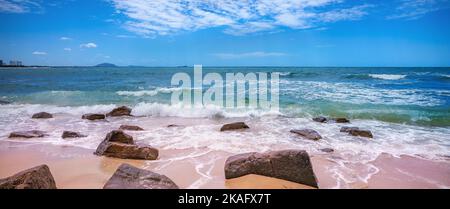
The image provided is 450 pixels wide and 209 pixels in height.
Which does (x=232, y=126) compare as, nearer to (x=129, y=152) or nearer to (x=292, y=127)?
(x=292, y=127)

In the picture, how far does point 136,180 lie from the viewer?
350 cm

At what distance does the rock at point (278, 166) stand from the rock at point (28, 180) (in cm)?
237

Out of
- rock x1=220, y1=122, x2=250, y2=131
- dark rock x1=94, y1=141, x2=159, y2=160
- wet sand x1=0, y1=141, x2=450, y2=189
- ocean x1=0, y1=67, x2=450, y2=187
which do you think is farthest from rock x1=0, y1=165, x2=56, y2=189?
rock x1=220, y1=122, x2=250, y2=131

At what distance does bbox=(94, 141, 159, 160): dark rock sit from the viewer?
5.42m

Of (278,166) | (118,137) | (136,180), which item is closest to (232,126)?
(118,137)

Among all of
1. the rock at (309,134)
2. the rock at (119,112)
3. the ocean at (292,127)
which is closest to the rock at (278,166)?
the ocean at (292,127)

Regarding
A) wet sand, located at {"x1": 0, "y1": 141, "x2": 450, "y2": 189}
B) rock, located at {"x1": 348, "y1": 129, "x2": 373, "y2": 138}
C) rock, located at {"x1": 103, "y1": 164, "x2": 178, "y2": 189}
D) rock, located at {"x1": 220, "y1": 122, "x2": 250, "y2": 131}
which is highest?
rock, located at {"x1": 103, "y1": 164, "x2": 178, "y2": 189}

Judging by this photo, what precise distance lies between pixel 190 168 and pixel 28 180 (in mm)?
2402

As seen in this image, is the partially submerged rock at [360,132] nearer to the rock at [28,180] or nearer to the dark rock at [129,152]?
the dark rock at [129,152]

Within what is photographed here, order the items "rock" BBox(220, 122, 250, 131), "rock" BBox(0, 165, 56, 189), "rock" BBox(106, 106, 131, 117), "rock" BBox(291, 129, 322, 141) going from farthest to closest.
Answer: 1. "rock" BBox(106, 106, 131, 117)
2. "rock" BBox(220, 122, 250, 131)
3. "rock" BBox(291, 129, 322, 141)
4. "rock" BBox(0, 165, 56, 189)

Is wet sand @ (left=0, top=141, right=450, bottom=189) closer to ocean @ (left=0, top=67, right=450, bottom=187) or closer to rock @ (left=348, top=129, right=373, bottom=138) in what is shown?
ocean @ (left=0, top=67, right=450, bottom=187)

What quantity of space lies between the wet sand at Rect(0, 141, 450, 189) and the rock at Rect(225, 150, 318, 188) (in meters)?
0.09

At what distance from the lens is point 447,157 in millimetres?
5906
